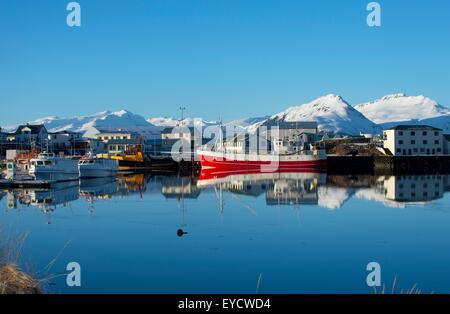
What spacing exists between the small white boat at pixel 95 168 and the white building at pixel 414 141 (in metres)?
23.6

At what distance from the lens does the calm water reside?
7.75 meters

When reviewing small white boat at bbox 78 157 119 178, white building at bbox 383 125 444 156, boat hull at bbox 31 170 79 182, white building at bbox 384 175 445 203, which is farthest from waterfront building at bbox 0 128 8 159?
white building at bbox 384 175 445 203

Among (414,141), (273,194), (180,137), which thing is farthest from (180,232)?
(180,137)

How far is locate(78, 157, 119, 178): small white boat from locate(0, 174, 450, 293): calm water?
12.9m

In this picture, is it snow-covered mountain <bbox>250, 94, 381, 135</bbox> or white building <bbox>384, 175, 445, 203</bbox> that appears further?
snow-covered mountain <bbox>250, 94, 381, 135</bbox>

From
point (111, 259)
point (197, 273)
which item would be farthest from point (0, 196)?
point (197, 273)

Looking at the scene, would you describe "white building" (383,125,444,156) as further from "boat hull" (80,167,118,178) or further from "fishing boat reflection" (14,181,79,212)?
"fishing boat reflection" (14,181,79,212)

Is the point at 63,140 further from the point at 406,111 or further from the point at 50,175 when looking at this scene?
the point at 406,111

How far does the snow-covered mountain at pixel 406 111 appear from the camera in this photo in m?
115

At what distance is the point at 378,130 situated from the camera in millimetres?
104875

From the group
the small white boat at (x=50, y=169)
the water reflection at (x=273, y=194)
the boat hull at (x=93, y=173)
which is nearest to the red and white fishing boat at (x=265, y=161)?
the boat hull at (x=93, y=173)

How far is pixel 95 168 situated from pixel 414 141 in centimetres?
2693

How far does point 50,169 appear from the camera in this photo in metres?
28.2
